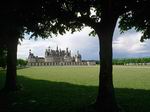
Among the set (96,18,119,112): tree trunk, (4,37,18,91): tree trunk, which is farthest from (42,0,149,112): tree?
(4,37,18,91): tree trunk

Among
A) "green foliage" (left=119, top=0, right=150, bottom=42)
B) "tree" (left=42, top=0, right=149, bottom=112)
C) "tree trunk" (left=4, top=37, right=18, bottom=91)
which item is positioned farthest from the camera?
"tree trunk" (left=4, top=37, right=18, bottom=91)

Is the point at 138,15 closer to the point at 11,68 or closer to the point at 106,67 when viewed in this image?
the point at 106,67

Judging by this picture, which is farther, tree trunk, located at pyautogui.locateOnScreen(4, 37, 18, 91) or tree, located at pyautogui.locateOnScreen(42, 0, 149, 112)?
tree trunk, located at pyautogui.locateOnScreen(4, 37, 18, 91)

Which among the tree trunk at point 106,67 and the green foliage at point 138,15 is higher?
the green foliage at point 138,15

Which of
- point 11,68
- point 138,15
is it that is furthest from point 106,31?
point 11,68

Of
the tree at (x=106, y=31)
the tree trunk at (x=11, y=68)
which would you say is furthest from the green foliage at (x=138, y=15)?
the tree trunk at (x=11, y=68)

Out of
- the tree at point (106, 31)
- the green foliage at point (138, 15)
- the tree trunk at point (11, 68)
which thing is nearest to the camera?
the green foliage at point (138, 15)

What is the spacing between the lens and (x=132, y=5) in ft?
43.1

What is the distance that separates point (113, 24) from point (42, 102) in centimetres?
506

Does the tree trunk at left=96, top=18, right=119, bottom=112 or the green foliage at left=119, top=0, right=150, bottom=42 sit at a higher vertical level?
the green foliage at left=119, top=0, right=150, bottom=42

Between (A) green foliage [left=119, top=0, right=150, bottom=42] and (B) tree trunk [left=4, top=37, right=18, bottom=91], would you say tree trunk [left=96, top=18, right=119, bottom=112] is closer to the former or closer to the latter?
(A) green foliage [left=119, top=0, right=150, bottom=42]

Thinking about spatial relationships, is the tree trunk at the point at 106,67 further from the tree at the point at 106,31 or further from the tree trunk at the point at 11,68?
the tree trunk at the point at 11,68

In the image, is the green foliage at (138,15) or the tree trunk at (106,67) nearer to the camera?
the green foliage at (138,15)

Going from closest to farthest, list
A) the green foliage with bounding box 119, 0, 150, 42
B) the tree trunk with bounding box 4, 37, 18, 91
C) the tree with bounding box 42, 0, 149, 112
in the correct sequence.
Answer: the green foliage with bounding box 119, 0, 150, 42 < the tree with bounding box 42, 0, 149, 112 < the tree trunk with bounding box 4, 37, 18, 91
